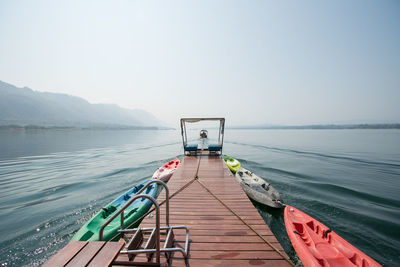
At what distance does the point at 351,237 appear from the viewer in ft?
18.1

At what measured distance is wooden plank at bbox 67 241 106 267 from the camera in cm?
209

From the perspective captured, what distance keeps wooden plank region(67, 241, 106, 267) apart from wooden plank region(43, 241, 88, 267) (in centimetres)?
7

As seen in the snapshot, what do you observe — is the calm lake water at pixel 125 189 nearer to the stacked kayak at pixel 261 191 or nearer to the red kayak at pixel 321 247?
the stacked kayak at pixel 261 191

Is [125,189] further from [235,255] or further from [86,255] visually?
[235,255]

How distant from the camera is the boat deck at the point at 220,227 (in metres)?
3.00

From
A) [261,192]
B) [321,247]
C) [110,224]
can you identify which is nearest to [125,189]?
[110,224]

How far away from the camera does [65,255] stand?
2189mm

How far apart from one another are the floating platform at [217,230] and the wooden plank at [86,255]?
26 mm

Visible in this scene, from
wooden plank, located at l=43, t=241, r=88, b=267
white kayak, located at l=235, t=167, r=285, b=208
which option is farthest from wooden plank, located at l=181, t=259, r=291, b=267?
white kayak, located at l=235, t=167, r=285, b=208

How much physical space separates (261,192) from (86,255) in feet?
23.6

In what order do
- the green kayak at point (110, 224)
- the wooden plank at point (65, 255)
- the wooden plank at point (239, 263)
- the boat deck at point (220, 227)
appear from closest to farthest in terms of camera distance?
the wooden plank at point (65, 255) < the wooden plank at point (239, 263) < the boat deck at point (220, 227) < the green kayak at point (110, 224)

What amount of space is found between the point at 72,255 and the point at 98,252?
36 cm

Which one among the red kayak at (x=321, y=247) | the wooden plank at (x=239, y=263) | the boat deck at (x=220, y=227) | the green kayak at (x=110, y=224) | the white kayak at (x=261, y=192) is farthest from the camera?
the white kayak at (x=261, y=192)

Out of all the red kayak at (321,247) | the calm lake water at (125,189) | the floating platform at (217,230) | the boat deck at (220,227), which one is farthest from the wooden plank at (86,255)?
the red kayak at (321,247)
